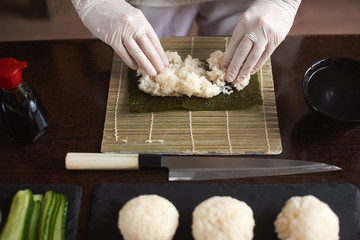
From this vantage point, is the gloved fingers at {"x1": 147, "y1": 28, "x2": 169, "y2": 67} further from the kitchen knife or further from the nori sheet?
the kitchen knife

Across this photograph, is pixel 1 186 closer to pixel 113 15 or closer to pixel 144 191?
pixel 144 191

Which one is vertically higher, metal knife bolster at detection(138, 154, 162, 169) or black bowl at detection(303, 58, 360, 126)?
black bowl at detection(303, 58, 360, 126)

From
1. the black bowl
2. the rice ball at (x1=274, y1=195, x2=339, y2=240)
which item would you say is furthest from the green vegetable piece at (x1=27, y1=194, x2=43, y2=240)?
the black bowl

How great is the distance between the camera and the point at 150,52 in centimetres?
148

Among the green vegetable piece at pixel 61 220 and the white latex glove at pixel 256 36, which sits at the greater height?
the white latex glove at pixel 256 36

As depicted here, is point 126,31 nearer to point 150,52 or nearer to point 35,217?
point 150,52

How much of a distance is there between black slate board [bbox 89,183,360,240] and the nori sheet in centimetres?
34

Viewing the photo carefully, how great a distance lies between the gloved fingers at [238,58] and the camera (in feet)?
4.74

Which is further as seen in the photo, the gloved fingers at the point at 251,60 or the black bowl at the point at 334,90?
the gloved fingers at the point at 251,60

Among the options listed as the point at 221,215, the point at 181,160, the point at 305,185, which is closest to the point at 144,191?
the point at 181,160

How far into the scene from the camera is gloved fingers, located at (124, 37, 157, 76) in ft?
4.78

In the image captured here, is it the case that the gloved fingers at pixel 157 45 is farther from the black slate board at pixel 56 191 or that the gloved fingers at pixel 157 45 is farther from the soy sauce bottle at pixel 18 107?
the black slate board at pixel 56 191

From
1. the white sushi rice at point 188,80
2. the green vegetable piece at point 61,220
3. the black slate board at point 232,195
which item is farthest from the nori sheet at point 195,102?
the green vegetable piece at point 61,220

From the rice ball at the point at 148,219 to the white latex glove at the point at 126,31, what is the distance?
0.56 m
